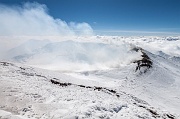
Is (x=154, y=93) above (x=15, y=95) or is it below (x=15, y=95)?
below

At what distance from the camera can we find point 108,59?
104 meters

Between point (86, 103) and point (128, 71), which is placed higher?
point (86, 103)

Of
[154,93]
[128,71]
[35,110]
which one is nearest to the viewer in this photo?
[35,110]

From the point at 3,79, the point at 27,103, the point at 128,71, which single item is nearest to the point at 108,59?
the point at 128,71

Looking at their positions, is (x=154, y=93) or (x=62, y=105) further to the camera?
(x=154, y=93)

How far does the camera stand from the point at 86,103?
23438 millimetres

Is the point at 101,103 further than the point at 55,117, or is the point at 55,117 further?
the point at 101,103

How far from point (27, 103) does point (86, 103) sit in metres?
6.36

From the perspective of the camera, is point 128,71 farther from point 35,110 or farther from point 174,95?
point 35,110

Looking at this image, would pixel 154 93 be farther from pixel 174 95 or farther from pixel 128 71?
pixel 128 71

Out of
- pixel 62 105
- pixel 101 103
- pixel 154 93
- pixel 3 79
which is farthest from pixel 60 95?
pixel 154 93

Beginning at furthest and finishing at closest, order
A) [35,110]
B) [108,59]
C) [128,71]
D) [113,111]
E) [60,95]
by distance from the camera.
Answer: [108,59]
[128,71]
[60,95]
[113,111]
[35,110]

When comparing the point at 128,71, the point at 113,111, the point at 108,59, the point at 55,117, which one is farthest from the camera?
the point at 108,59

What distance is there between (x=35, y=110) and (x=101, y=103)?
282 inches
